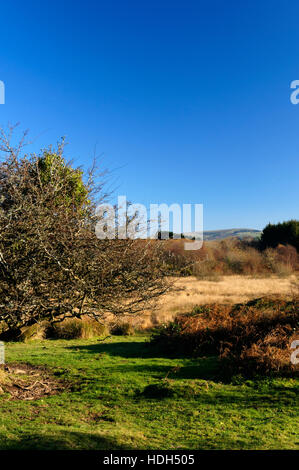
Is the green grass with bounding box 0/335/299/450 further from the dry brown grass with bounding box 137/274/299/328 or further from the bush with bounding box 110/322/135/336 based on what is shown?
the dry brown grass with bounding box 137/274/299/328

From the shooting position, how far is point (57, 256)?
707cm

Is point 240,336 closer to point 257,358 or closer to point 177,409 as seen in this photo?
point 257,358

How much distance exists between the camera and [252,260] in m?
43.7

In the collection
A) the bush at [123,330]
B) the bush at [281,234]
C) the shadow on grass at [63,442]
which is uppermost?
the bush at [281,234]

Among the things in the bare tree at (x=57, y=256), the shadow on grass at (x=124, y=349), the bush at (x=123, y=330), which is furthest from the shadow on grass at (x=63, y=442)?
the bush at (x=123, y=330)

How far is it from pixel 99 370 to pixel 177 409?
3.59 metres

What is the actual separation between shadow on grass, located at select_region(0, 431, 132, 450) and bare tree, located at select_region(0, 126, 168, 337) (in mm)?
2141

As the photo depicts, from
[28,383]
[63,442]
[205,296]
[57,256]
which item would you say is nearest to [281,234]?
[205,296]

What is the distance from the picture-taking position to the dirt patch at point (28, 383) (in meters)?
8.29

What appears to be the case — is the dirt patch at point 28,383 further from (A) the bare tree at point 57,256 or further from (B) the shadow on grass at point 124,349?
(B) the shadow on grass at point 124,349

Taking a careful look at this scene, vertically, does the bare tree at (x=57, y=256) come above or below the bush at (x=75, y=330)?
above

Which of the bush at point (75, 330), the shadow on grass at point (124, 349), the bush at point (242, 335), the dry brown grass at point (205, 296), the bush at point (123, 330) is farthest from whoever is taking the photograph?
the dry brown grass at point (205, 296)

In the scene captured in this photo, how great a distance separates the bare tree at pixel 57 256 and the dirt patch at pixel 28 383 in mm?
1305
